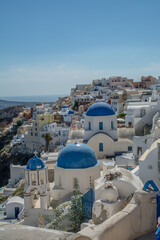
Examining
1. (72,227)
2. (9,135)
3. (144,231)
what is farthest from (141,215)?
(9,135)

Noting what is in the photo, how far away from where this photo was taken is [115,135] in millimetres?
21484

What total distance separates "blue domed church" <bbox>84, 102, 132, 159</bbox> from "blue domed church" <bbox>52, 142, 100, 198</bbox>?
20.8ft

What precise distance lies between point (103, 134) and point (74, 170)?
740 cm

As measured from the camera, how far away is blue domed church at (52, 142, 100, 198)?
1370cm

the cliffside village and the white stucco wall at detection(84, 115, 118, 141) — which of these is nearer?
the cliffside village

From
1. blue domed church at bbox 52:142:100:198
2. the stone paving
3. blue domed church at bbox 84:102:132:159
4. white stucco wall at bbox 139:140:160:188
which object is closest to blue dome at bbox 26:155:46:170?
blue domed church at bbox 52:142:100:198

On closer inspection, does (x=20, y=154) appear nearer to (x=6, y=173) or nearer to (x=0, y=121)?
(x=6, y=173)

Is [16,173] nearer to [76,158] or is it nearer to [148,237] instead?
[76,158]

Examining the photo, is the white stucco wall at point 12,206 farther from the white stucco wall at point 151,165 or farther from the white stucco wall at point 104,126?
the white stucco wall at point 151,165

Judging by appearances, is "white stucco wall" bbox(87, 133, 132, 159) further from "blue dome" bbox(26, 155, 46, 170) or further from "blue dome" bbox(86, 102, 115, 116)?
"blue dome" bbox(26, 155, 46, 170)

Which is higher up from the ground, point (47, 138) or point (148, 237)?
point (148, 237)

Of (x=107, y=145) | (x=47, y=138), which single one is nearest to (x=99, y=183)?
(x=107, y=145)

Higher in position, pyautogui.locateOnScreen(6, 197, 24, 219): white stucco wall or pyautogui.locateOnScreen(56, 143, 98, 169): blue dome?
pyautogui.locateOnScreen(56, 143, 98, 169): blue dome

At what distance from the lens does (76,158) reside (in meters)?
13.9
